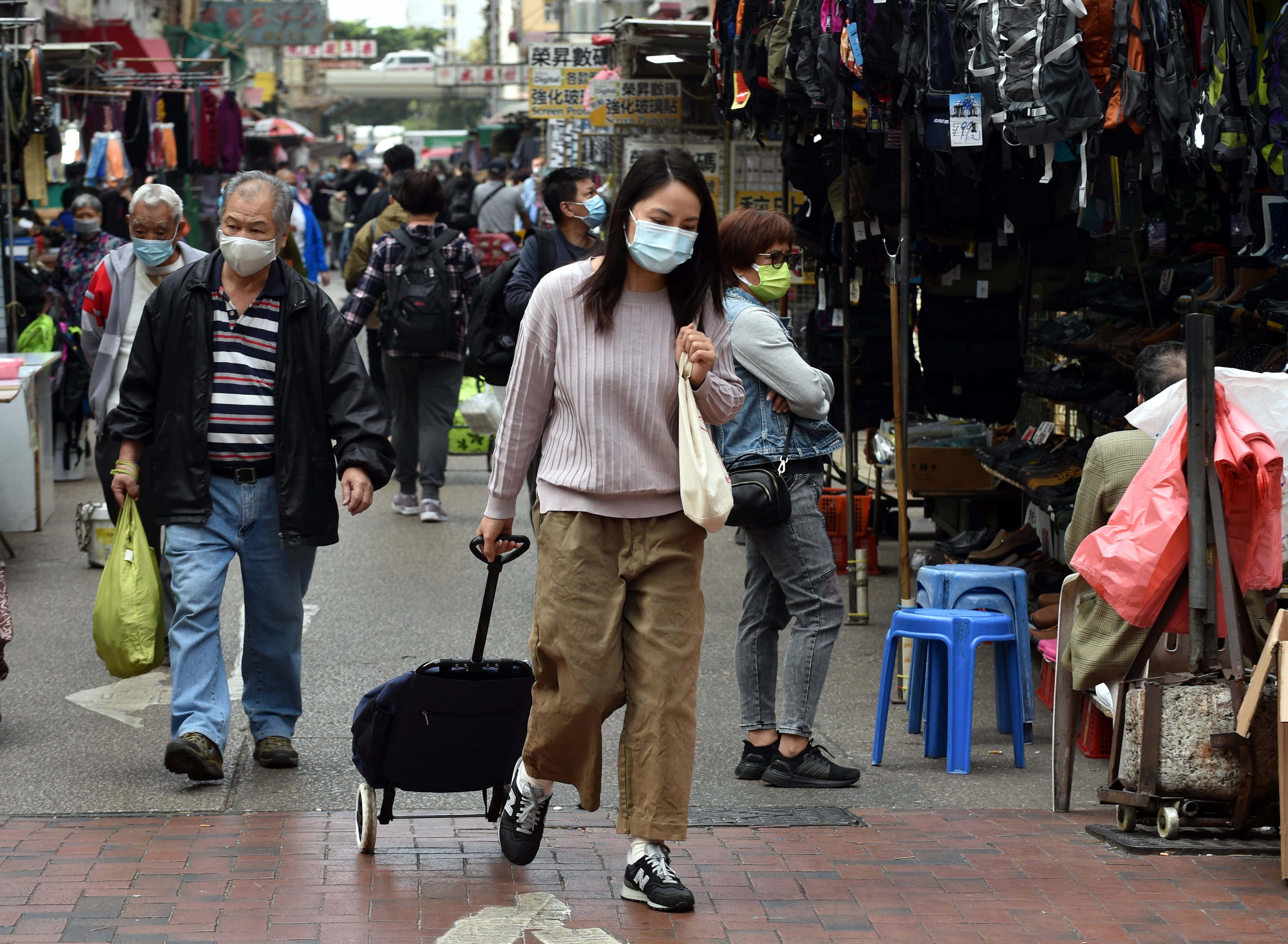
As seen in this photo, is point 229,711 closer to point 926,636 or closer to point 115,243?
point 926,636

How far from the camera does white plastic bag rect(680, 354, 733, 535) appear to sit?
4.21 metres

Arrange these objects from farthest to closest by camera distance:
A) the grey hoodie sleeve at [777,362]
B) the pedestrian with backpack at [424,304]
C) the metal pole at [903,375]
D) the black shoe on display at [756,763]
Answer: the pedestrian with backpack at [424,304]
the metal pole at [903,375]
the black shoe on display at [756,763]
the grey hoodie sleeve at [777,362]

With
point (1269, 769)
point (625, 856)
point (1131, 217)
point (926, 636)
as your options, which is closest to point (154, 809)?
point (625, 856)

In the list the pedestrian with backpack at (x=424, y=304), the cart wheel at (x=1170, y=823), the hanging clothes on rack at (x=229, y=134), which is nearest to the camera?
the cart wheel at (x=1170, y=823)

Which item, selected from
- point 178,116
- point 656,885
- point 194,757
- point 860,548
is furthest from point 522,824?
point 178,116

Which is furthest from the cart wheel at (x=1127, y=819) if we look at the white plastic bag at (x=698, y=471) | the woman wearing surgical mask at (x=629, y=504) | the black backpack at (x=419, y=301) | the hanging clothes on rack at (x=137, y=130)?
the hanging clothes on rack at (x=137, y=130)

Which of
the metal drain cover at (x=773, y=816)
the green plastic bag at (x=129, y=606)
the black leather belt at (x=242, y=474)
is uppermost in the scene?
the black leather belt at (x=242, y=474)

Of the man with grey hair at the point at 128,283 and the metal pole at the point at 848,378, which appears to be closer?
the man with grey hair at the point at 128,283

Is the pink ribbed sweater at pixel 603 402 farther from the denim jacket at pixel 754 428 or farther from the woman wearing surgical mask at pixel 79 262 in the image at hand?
the woman wearing surgical mask at pixel 79 262

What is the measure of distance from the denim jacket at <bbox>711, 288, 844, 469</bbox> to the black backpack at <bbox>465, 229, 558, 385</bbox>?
2.89 meters

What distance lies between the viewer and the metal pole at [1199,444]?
16.0 feet

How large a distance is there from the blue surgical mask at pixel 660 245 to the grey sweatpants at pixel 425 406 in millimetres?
5980

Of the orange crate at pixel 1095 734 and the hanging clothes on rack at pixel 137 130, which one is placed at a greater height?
the hanging clothes on rack at pixel 137 130

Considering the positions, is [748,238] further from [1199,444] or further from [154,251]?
[154,251]
